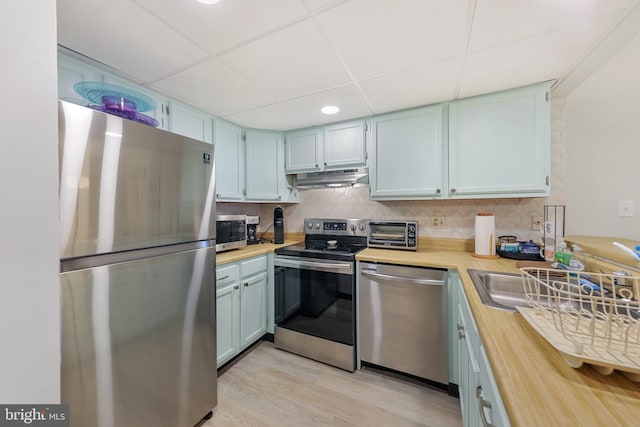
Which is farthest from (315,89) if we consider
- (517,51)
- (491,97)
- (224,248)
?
(224,248)

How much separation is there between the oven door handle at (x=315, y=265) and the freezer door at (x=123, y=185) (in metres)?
0.97

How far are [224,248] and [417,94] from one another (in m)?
2.01

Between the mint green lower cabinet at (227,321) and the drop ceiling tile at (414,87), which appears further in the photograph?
the mint green lower cabinet at (227,321)

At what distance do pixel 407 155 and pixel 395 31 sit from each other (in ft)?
3.53

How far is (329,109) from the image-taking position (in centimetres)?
210

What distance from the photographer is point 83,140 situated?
926 millimetres

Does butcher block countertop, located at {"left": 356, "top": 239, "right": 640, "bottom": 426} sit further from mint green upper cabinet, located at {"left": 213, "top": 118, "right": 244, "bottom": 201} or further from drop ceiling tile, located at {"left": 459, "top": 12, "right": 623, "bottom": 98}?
mint green upper cabinet, located at {"left": 213, "top": 118, "right": 244, "bottom": 201}

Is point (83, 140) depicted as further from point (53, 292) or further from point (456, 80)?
point (456, 80)

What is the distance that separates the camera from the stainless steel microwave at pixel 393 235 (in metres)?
2.09

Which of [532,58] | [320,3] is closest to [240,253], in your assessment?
[320,3]

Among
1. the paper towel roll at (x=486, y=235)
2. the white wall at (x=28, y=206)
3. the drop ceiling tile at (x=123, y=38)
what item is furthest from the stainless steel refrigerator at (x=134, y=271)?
the paper towel roll at (x=486, y=235)

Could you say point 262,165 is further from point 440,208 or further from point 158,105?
point 440,208

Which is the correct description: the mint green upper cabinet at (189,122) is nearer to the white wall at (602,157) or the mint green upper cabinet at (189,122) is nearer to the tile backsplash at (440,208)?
the tile backsplash at (440,208)

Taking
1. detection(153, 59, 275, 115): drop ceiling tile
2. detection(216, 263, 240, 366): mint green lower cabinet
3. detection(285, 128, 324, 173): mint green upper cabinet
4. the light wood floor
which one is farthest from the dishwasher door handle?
detection(153, 59, 275, 115): drop ceiling tile
